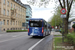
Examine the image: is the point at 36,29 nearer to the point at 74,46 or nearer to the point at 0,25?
the point at 74,46

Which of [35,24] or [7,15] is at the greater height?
[7,15]

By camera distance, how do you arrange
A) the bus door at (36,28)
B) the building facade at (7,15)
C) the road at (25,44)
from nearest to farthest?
the road at (25,44) < the bus door at (36,28) < the building facade at (7,15)

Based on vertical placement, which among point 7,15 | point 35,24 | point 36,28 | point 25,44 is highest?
point 7,15

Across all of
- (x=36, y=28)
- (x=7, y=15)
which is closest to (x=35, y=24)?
(x=36, y=28)

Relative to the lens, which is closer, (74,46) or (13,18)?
(74,46)

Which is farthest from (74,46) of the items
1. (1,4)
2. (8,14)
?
(8,14)

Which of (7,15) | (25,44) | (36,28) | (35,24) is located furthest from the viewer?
(7,15)

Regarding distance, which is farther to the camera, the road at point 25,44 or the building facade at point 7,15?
the building facade at point 7,15

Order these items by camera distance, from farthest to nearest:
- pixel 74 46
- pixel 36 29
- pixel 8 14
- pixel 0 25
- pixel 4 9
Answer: pixel 8 14 < pixel 4 9 < pixel 0 25 < pixel 36 29 < pixel 74 46

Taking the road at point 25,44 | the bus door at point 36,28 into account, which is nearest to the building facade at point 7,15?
the bus door at point 36,28

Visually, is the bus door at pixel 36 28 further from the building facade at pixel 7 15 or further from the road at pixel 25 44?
the building facade at pixel 7 15

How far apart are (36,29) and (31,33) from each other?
35.3 inches

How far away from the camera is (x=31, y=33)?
51.1 feet

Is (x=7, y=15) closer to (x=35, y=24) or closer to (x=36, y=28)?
(x=35, y=24)
